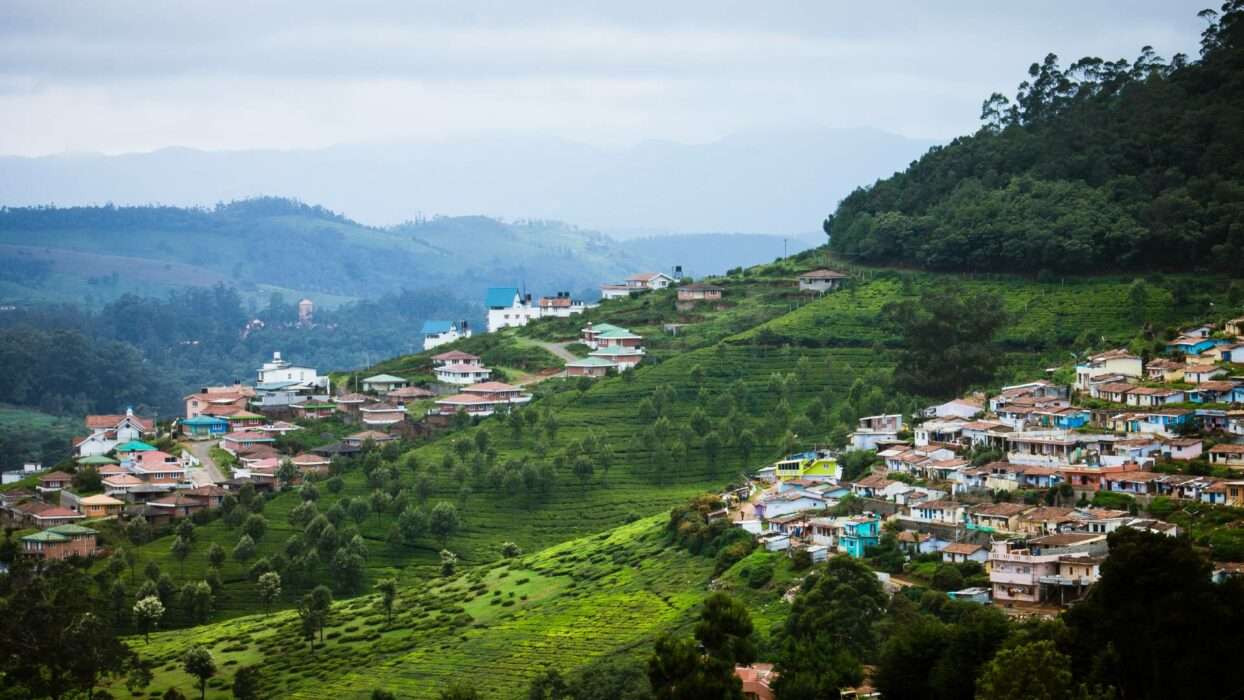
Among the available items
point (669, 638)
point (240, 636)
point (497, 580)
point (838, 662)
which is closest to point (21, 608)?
point (240, 636)

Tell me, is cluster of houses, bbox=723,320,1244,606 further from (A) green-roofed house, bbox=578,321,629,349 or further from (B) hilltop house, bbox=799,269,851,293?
(A) green-roofed house, bbox=578,321,629,349

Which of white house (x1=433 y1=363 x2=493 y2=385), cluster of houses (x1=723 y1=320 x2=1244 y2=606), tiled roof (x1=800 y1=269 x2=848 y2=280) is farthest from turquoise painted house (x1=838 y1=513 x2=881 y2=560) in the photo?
tiled roof (x1=800 y1=269 x2=848 y2=280)

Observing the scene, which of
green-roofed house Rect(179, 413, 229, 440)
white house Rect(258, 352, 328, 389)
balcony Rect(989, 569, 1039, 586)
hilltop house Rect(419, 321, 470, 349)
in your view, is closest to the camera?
balcony Rect(989, 569, 1039, 586)

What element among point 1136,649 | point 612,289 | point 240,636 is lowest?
point 240,636

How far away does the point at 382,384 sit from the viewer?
6875 cm

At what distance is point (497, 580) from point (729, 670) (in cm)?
1550

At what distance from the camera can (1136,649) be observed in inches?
1086

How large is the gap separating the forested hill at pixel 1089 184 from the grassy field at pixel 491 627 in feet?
79.0

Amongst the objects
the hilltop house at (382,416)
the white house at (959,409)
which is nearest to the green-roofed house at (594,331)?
the hilltop house at (382,416)

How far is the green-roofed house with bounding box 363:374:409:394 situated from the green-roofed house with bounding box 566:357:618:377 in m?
7.09

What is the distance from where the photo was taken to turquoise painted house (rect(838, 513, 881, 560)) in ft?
120

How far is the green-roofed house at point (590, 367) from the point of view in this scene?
6606 cm

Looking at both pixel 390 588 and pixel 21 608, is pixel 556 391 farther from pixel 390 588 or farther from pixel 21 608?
pixel 21 608

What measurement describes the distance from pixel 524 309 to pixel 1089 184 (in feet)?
104
